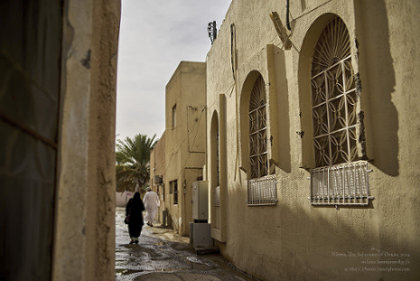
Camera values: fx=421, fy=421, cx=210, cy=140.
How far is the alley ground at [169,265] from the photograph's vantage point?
629 centimetres

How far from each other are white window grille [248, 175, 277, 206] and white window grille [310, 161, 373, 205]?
Result: 1158 mm

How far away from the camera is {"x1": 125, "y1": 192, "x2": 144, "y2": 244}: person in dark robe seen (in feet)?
37.6

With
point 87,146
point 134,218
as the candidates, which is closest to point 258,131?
point 87,146

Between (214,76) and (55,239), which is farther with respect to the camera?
(214,76)

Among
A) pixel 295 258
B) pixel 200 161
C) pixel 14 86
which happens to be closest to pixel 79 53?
pixel 14 86

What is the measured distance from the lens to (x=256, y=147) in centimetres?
706

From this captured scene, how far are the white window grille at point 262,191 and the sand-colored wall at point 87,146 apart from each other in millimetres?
4134

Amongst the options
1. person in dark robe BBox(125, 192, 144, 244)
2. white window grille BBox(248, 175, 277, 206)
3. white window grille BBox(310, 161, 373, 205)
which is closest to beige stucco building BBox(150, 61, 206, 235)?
person in dark robe BBox(125, 192, 144, 244)

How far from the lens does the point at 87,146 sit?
74.7 inches

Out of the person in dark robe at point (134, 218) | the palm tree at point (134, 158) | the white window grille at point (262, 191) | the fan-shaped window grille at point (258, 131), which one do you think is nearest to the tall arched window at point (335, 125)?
the white window grille at point (262, 191)

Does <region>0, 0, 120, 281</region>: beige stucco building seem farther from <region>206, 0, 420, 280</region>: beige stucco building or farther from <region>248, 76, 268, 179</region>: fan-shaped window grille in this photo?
<region>248, 76, 268, 179</region>: fan-shaped window grille

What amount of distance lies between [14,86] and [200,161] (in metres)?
13.4

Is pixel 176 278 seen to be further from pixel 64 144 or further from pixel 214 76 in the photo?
pixel 214 76

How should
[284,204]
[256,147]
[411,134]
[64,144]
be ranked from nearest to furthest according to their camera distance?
1. [64,144]
2. [411,134]
3. [284,204]
4. [256,147]
